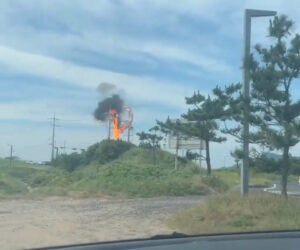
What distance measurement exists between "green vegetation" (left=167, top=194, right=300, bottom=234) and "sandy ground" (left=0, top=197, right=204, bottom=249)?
2.23ft

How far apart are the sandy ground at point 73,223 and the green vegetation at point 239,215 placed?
0.68m

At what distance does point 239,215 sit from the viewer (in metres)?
16.8

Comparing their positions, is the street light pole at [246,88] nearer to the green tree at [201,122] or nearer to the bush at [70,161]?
the green tree at [201,122]

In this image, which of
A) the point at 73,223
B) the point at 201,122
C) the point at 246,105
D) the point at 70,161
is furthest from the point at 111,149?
the point at 73,223

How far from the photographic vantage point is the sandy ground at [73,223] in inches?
555

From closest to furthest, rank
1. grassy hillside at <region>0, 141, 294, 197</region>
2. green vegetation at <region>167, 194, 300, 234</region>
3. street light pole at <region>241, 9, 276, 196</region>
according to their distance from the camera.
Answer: green vegetation at <region>167, 194, 300, 234</region> → street light pole at <region>241, 9, 276, 196</region> → grassy hillside at <region>0, 141, 294, 197</region>

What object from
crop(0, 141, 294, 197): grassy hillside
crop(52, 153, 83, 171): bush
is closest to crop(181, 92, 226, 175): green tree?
crop(0, 141, 294, 197): grassy hillside

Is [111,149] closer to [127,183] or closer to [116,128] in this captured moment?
[116,128]

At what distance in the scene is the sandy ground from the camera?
Result: 14109mm

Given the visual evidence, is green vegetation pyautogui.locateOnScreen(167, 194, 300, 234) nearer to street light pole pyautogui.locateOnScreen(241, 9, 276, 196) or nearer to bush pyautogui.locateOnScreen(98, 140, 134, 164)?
street light pole pyautogui.locateOnScreen(241, 9, 276, 196)

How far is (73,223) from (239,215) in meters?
4.22

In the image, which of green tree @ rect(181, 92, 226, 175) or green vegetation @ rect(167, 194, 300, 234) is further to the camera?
green tree @ rect(181, 92, 226, 175)

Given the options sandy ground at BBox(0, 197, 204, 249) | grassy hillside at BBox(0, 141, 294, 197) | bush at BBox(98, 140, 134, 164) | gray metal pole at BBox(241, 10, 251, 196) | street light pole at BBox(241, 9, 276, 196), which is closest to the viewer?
sandy ground at BBox(0, 197, 204, 249)

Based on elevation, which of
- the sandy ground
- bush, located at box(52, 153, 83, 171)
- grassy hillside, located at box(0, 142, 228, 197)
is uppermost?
bush, located at box(52, 153, 83, 171)
